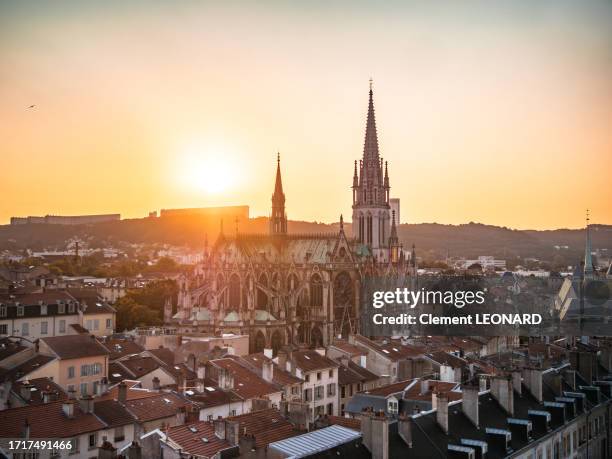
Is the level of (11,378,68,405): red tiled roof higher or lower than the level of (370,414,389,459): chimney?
lower

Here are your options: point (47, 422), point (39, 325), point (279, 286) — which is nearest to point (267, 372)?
point (47, 422)

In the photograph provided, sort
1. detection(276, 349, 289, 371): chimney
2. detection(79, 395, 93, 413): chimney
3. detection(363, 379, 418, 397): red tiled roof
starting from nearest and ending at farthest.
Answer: detection(79, 395, 93, 413): chimney → detection(363, 379, 418, 397): red tiled roof → detection(276, 349, 289, 371): chimney

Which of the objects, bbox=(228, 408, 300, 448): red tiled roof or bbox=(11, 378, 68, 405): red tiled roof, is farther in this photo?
bbox=(11, 378, 68, 405): red tiled roof

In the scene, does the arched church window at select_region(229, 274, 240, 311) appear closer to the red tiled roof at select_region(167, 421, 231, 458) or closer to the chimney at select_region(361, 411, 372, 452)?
the red tiled roof at select_region(167, 421, 231, 458)

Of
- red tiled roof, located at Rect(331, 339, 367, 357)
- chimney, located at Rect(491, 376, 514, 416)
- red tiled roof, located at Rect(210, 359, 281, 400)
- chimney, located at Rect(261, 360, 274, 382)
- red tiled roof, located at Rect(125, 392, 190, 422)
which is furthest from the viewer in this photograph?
red tiled roof, located at Rect(331, 339, 367, 357)

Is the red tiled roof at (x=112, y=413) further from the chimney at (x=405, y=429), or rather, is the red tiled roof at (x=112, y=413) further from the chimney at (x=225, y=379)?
the chimney at (x=405, y=429)

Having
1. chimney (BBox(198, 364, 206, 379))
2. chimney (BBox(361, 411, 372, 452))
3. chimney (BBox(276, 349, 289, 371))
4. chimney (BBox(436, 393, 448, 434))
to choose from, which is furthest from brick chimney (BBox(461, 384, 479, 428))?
chimney (BBox(276, 349, 289, 371))

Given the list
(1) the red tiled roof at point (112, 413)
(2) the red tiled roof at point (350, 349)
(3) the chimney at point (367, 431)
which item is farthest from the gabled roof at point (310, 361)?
(3) the chimney at point (367, 431)
